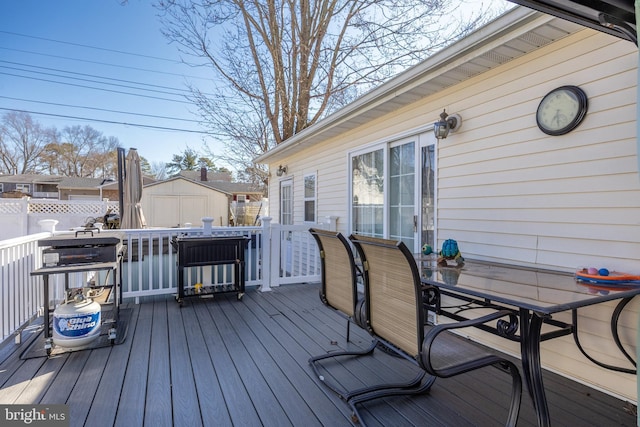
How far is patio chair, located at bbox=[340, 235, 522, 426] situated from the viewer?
149cm

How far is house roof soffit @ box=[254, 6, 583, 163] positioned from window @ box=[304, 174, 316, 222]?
2113mm

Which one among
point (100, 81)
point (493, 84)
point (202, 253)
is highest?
point (100, 81)

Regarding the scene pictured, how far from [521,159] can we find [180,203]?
62.7 ft

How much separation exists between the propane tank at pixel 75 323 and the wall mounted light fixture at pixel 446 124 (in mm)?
3613

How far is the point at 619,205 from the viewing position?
2.10m

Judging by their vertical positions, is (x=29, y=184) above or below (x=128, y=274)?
above

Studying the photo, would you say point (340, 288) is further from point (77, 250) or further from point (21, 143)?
point (21, 143)

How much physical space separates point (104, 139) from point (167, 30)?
24.1m

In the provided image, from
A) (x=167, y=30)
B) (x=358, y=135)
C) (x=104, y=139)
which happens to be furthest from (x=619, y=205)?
(x=104, y=139)

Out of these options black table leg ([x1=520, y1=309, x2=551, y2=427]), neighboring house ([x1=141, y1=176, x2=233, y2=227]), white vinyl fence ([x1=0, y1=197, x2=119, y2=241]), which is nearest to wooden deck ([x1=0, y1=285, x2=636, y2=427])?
black table leg ([x1=520, y1=309, x2=551, y2=427])

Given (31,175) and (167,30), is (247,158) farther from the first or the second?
(31,175)

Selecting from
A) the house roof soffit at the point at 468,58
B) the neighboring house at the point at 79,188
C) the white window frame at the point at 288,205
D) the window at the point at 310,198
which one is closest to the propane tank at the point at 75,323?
the house roof soffit at the point at 468,58

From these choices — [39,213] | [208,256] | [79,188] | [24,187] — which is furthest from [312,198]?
[24,187]

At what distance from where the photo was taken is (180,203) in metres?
19.0
